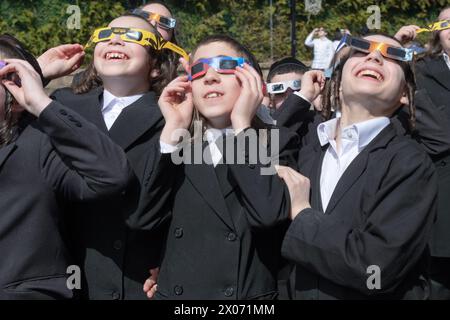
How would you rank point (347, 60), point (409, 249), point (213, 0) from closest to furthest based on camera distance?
point (409, 249), point (347, 60), point (213, 0)

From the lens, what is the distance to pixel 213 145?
3.39 meters

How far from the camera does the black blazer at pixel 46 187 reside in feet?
10.3

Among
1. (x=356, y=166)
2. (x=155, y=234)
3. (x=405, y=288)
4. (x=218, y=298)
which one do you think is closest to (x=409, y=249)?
(x=405, y=288)

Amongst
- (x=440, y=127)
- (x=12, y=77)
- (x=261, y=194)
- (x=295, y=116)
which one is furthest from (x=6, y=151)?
(x=440, y=127)

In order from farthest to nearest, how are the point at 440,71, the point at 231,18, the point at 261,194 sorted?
the point at 231,18 < the point at 440,71 < the point at 261,194

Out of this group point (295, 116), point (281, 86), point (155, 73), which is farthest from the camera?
point (281, 86)

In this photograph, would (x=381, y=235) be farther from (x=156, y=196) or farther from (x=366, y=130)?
(x=156, y=196)

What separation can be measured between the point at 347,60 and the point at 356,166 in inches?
25.2

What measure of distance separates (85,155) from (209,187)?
1.86ft

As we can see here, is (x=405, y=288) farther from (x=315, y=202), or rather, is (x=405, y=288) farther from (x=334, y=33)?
(x=334, y=33)

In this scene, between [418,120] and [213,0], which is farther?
[213,0]

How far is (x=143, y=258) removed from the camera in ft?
11.7

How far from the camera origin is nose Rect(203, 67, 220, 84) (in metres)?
3.39

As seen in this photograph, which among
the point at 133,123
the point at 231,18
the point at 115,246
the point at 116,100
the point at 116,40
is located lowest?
the point at 115,246
